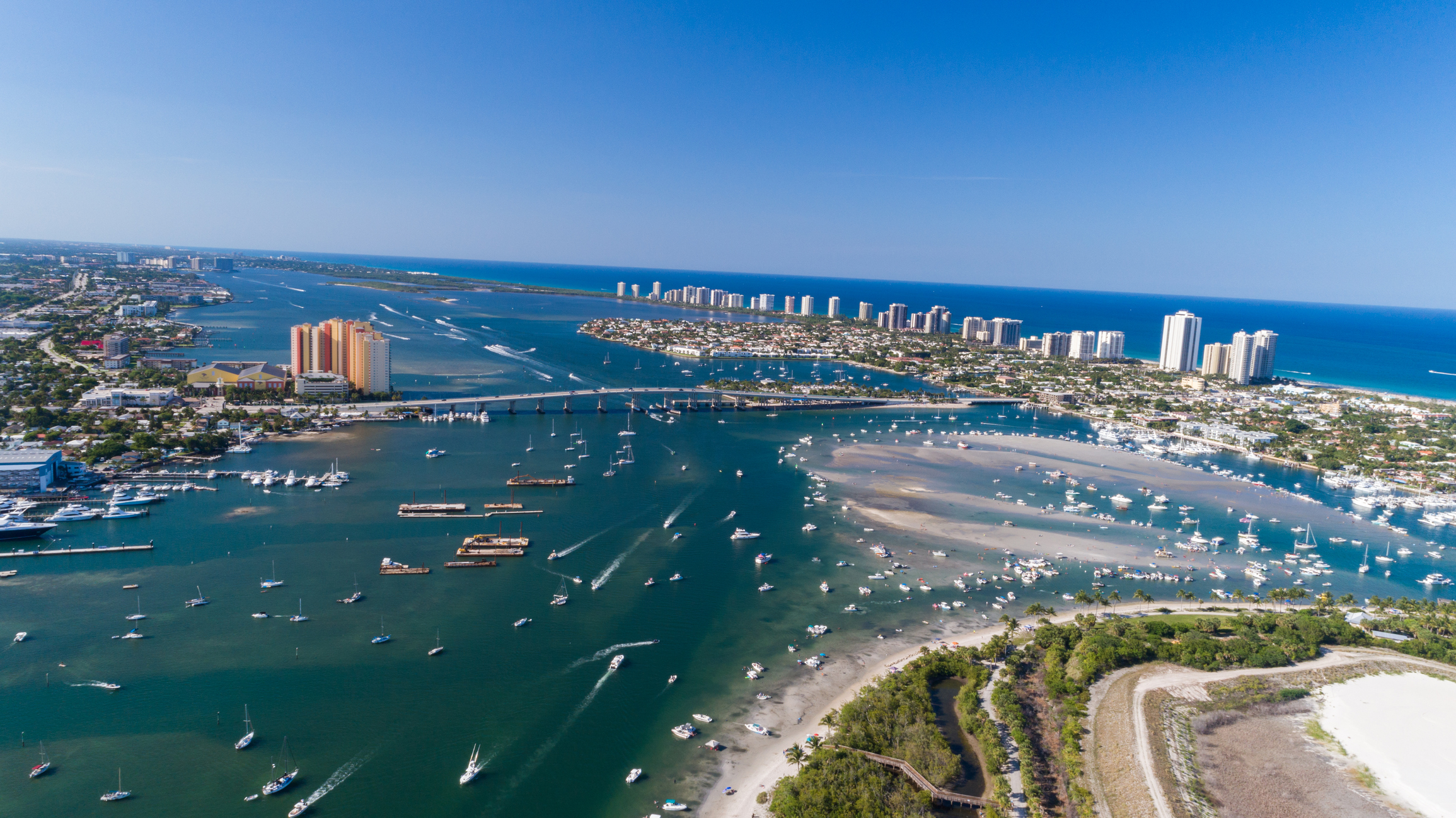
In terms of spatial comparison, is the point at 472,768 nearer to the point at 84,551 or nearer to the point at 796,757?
the point at 796,757

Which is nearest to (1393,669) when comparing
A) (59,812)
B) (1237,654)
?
(1237,654)

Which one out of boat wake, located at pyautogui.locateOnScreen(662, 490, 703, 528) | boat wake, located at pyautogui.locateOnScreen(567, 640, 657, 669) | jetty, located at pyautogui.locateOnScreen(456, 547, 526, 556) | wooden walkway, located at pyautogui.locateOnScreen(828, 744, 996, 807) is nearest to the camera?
wooden walkway, located at pyautogui.locateOnScreen(828, 744, 996, 807)

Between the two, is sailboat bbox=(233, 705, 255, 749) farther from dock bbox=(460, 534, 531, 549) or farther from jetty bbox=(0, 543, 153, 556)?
jetty bbox=(0, 543, 153, 556)

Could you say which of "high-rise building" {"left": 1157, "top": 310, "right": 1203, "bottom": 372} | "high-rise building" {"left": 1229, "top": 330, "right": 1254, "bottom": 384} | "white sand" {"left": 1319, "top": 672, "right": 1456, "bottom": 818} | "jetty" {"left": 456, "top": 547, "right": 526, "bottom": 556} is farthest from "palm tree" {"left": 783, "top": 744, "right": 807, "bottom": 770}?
"high-rise building" {"left": 1157, "top": 310, "right": 1203, "bottom": 372}

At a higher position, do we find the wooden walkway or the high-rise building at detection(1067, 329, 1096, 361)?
the high-rise building at detection(1067, 329, 1096, 361)

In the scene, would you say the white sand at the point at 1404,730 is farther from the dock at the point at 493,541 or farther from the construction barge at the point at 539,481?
the construction barge at the point at 539,481

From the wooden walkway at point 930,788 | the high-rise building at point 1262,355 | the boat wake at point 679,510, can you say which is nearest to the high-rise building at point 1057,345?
the high-rise building at point 1262,355

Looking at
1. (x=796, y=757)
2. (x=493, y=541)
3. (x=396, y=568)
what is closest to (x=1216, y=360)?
(x=493, y=541)
